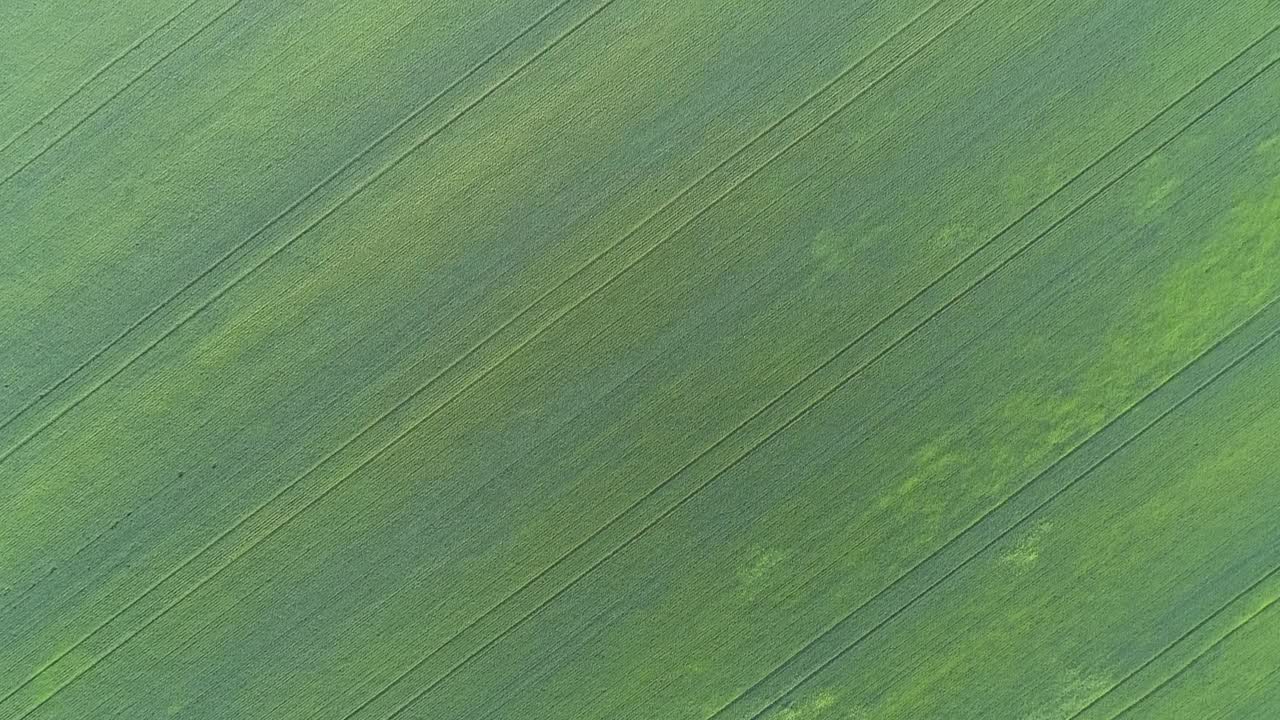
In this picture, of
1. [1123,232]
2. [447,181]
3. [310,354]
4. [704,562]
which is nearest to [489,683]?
[704,562]

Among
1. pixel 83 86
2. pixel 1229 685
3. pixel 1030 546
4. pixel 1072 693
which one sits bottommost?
pixel 1229 685

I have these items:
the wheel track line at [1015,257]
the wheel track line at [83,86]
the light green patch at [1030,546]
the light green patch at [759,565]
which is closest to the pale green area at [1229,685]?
the light green patch at [1030,546]

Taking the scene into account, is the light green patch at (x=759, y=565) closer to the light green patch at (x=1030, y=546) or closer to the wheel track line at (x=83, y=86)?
the light green patch at (x=1030, y=546)

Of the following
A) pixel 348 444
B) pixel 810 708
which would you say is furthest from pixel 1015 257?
pixel 348 444

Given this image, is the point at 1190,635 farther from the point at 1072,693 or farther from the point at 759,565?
the point at 759,565

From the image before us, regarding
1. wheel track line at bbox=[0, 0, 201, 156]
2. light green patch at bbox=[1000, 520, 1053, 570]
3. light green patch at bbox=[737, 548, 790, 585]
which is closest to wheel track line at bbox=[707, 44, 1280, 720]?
light green patch at bbox=[1000, 520, 1053, 570]

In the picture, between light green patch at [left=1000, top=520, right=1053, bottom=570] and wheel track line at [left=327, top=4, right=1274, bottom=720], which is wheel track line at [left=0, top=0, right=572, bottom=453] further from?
light green patch at [left=1000, top=520, right=1053, bottom=570]
